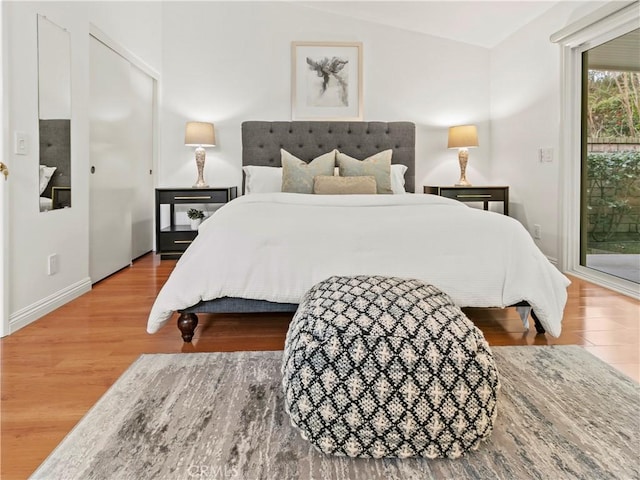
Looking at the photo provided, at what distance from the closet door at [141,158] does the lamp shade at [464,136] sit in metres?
3.20

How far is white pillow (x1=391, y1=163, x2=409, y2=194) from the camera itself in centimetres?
404

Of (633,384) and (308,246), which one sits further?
(308,246)

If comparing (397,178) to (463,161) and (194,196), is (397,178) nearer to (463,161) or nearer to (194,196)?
(463,161)

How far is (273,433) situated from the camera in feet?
4.61

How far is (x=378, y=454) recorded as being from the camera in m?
1.26

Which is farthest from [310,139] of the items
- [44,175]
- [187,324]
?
[187,324]

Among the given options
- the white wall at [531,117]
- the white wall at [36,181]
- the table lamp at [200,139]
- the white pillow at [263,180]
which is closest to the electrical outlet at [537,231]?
the white wall at [531,117]

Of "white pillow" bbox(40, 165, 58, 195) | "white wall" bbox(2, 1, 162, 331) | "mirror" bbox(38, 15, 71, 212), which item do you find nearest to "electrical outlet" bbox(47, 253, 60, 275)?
"white wall" bbox(2, 1, 162, 331)

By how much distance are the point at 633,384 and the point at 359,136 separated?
338cm

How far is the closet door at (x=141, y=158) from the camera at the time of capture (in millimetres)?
4363

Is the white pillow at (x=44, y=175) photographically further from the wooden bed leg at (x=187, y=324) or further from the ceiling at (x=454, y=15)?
the ceiling at (x=454, y=15)

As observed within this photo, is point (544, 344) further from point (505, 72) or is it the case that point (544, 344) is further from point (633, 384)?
point (505, 72)

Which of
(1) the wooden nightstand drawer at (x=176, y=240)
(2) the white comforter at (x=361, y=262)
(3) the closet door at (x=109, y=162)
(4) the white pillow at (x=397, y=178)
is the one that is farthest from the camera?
(1) the wooden nightstand drawer at (x=176, y=240)

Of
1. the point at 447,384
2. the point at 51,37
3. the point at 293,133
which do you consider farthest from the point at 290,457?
the point at 293,133
